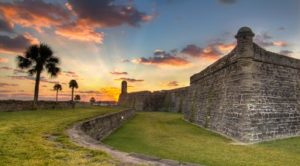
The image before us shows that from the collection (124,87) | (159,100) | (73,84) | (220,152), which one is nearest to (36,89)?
(220,152)

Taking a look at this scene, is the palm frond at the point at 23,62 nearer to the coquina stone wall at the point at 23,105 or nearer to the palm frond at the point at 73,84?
Answer: the coquina stone wall at the point at 23,105

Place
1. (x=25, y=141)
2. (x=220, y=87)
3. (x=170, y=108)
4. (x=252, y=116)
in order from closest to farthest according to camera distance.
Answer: (x=25, y=141)
(x=252, y=116)
(x=220, y=87)
(x=170, y=108)

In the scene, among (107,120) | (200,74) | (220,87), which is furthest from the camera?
(200,74)

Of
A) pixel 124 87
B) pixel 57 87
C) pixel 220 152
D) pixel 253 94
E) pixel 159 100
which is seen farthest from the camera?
pixel 124 87

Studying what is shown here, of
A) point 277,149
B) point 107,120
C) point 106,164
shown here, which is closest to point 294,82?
point 277,149

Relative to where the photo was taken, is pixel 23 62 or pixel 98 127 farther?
pixel 23 62

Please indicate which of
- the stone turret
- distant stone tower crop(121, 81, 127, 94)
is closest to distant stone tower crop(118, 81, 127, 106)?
distant stone tower crop(121, 81, 127, 94)

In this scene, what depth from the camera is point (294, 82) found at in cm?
1695

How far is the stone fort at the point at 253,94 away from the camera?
13.3 metres

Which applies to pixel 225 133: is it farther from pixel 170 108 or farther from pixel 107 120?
pixel 170 108

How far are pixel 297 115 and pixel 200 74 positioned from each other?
9707mm

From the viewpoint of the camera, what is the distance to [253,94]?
1345cm

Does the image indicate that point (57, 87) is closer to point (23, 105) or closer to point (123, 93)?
point (123, 93)

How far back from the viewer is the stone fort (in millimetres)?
13305
